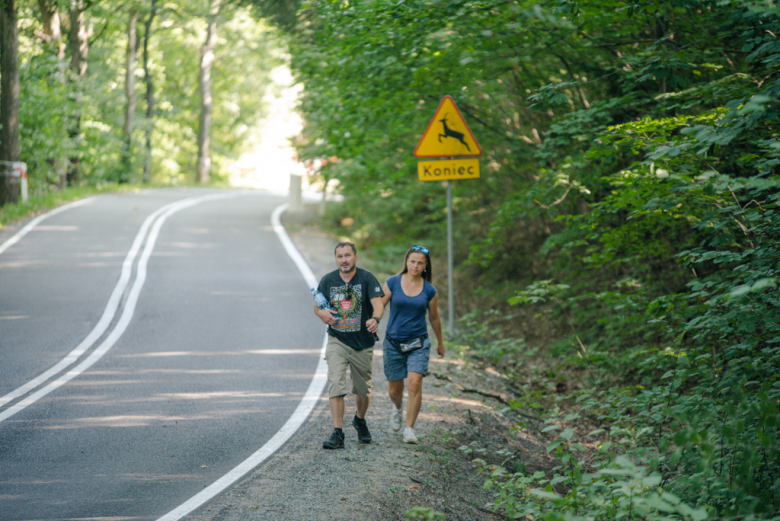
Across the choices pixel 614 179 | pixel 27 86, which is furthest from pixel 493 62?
pixel 27 86

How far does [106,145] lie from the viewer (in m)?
28.9

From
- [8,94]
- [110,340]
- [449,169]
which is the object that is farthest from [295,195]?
[110,340]

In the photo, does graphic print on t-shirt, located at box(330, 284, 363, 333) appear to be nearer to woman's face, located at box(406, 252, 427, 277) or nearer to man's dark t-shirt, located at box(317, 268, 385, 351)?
man's dark t-shirt, located at box(317, 268, 385, 351)

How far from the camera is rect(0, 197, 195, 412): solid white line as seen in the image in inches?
275

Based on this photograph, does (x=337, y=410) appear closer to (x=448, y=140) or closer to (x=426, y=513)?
(x=426, y=513)

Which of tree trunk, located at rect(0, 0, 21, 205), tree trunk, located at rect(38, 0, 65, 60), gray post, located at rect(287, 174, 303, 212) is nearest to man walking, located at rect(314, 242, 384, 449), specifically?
tree trunk, located at rect(0, 0, 21, 205)

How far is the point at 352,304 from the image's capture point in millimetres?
6008

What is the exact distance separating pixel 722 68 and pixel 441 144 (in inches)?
150

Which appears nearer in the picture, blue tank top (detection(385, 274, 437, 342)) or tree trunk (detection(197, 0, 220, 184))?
blue tank top (detection(385, 274, 437, 342))

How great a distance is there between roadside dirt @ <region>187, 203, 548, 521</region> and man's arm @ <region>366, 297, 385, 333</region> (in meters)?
1.13

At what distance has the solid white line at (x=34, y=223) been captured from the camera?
45.7 feet

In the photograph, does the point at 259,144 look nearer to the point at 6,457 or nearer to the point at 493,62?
the point at 493,62

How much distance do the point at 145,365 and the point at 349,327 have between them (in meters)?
3.46

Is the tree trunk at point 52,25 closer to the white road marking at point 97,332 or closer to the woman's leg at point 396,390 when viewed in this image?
the white road marking at point 97,332
